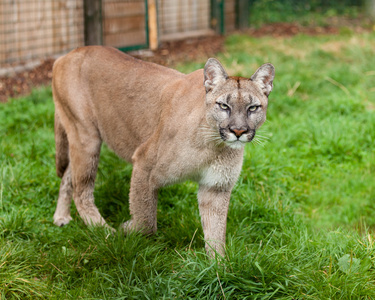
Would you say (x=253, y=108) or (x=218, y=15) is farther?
(x=218, y=15)

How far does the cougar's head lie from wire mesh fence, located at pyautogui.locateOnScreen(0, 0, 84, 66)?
202 inches

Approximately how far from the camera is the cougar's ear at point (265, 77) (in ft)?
11.0

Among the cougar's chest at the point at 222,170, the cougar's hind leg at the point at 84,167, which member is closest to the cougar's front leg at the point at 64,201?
the cougar's hind leg at the point at 84,167

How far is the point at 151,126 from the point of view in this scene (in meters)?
3.87

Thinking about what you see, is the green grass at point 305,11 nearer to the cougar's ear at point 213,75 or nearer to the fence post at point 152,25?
the fence post at point 152,25

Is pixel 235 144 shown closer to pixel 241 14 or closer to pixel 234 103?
pixel 234 103

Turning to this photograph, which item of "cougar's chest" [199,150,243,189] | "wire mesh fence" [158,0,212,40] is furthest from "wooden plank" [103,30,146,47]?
"cougar's chest" [199,150,243,189]

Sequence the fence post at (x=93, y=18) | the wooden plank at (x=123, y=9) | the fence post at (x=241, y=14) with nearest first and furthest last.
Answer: the fence post at (x=93, y=18) < the wooden plank at (x=123, y=9) < the fence post at (x=241, y=14)

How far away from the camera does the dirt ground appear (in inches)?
286

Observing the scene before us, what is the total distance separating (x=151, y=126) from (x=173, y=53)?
5.62m

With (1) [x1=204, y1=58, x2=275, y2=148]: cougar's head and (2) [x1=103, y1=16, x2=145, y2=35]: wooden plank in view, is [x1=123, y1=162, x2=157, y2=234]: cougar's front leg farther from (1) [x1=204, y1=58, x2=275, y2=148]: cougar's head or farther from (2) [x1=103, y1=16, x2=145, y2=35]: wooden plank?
(2) [x1=103, y1=16, x2=145, y2=35]: wooden plank

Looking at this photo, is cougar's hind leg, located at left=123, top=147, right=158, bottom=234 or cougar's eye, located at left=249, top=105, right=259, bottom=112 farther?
cougar's hind leg, located at left=123, top=147, right=158, bottom=234

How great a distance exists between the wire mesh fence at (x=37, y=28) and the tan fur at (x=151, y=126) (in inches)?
142

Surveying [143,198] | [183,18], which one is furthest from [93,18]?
[183,18]
